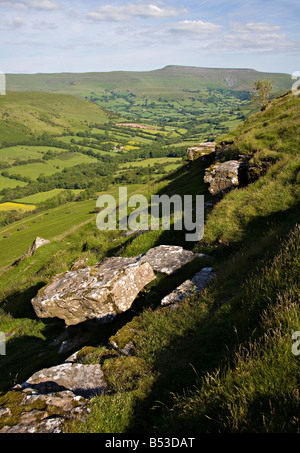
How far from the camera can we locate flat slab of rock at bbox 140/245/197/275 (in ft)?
37.2

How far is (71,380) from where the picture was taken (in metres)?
6.44

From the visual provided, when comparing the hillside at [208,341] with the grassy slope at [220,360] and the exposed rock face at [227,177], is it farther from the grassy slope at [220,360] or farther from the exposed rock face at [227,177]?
the exposed rock face at [227,177]

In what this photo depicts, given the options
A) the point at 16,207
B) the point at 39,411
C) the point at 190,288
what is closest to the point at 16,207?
the point at 16,207

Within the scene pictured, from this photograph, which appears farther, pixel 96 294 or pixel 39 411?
pixel 96 294

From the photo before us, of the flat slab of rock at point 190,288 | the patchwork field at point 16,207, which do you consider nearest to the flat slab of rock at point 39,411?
the flat slab of rock at point 190,288

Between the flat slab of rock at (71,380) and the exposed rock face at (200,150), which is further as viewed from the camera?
the exposed rock face at (200,150)

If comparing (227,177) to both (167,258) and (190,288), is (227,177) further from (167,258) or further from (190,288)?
(190,288)

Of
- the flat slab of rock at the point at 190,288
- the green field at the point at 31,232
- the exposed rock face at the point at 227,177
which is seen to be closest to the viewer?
the flat slab of rock at the point at 190,288

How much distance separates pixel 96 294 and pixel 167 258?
3851 millimetres

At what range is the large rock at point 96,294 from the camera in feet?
32.9

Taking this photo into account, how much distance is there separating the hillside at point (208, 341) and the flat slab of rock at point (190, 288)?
38cm

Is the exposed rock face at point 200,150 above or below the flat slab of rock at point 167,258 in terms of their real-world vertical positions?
above

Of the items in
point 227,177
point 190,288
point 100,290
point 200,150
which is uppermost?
point 200,150
